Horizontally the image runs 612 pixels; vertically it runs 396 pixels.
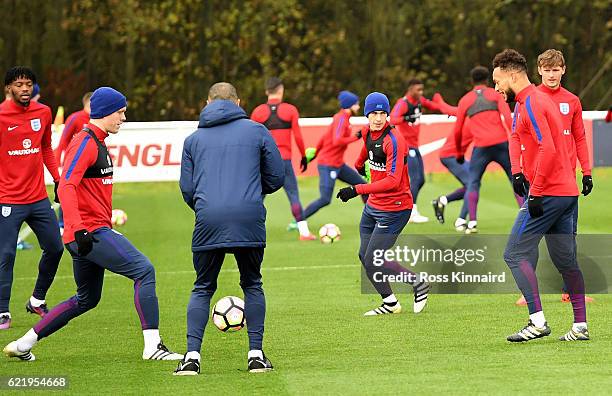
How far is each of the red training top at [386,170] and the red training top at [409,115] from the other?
8.54 meters

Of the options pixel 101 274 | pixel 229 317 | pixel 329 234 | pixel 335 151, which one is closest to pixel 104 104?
pixel 101 274

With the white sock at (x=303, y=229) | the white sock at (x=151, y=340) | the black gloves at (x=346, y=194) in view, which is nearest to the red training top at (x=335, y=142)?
the white sock at (x=303, y=229)

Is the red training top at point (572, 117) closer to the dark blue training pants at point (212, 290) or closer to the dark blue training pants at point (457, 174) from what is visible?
the dark blue training pants at point (212, 290)

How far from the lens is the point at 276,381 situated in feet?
30.8

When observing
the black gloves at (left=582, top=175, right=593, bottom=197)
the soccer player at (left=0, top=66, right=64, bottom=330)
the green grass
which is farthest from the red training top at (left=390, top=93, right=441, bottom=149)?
the soccer player at (left=0, top=66, right=64, bottom=330)

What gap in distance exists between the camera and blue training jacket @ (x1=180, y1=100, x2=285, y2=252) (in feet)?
30.8

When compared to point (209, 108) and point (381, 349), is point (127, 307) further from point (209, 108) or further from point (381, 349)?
point (209, 108)

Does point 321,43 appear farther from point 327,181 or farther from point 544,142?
point 544,142

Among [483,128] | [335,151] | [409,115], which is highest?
[483,128]

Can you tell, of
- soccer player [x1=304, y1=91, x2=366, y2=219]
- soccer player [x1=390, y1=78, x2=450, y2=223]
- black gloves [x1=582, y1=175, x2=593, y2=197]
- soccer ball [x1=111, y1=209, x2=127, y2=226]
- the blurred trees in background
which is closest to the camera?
black gloves [x1=582, y1=175, x2=593, y2=197]

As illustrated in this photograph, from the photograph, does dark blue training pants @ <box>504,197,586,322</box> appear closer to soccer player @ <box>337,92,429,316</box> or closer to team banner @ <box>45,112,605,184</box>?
soccer player @ <box>337,92,429,316</box>

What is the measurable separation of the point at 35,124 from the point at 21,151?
0.28m

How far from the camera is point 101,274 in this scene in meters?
10.6

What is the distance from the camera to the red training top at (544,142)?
10.4m
